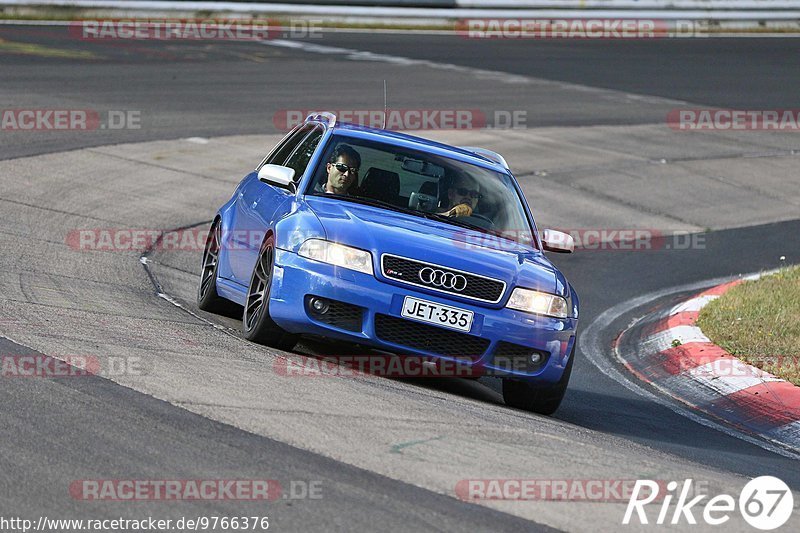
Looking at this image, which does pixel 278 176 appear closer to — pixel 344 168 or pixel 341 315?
pixel 344 168

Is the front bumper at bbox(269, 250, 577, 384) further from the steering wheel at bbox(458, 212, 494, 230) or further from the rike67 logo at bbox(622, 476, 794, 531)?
the rike67 logo at bbox(622, 476, 794, 531)

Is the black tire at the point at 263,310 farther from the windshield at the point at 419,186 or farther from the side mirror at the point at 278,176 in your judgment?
the windshield at the point at 419,186

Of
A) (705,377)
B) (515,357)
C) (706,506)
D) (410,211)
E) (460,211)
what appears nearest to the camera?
(706,506)

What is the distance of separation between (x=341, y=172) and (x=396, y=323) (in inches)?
60.4

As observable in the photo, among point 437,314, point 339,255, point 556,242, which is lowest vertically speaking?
point 437,314

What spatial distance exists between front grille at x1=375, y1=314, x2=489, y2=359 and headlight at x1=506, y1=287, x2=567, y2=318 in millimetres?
306

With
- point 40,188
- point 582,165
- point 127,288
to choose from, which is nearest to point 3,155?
point 40,188

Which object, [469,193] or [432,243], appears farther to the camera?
[469,193]

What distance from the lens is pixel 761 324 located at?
11.1 m

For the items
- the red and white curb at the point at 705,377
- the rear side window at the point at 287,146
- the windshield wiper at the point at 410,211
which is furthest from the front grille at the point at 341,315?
the red and white curb at the point at 705,377

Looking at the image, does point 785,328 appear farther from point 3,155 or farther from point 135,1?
point 135,1

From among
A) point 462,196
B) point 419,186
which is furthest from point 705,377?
point 419,186

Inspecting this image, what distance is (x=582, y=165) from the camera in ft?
63.0

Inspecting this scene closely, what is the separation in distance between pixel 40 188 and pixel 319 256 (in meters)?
7.04
